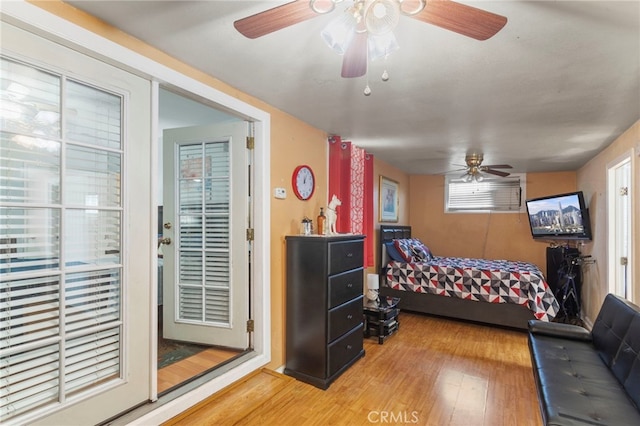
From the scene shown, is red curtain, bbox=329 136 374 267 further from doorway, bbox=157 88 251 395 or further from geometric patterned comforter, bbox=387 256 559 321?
doorway, bbox=157 88 251 395

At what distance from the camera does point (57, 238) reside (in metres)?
1.44

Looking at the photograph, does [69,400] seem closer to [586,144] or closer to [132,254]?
[132,254]

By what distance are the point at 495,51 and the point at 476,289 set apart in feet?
10.5

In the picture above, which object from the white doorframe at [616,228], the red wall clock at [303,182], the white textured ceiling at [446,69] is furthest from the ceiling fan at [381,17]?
the white doorframe at [616,228]

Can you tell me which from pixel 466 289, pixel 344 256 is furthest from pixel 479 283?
pixel 344 256

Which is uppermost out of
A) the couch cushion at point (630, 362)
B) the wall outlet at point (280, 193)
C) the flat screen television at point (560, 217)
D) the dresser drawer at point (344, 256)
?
the wall outlet at point (280, 193)

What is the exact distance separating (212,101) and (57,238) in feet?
3.78

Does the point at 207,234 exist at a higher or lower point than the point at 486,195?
lower

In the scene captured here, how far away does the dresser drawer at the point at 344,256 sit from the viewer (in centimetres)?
253

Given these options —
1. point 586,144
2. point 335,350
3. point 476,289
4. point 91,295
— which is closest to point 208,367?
point 335,350

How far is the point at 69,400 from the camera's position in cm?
146

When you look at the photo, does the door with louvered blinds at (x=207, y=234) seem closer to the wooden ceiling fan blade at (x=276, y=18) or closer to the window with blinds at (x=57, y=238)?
the window with blinds at (x=57, y=238)

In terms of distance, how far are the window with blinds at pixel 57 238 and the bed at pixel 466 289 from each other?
3658 millimetres

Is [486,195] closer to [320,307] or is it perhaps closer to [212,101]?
[320,307]
